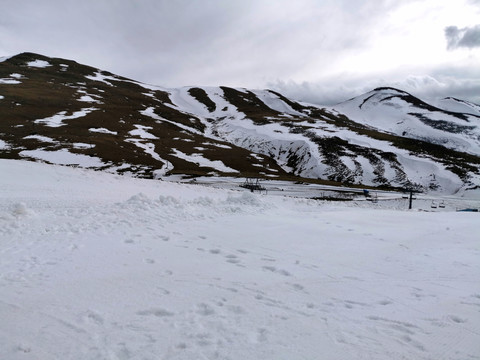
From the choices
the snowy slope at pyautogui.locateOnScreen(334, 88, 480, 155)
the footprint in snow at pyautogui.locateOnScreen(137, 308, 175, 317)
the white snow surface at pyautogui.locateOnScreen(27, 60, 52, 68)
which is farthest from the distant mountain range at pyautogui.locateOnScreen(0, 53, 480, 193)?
the footprint in snow at pyautogui.locateOnScreen(137, 308, 175, 317)

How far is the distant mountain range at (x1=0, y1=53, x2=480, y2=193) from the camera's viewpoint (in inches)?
2103

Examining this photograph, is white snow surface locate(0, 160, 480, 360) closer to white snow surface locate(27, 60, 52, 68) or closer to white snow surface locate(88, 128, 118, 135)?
white snow surface locate(88, 128, 118, 135)

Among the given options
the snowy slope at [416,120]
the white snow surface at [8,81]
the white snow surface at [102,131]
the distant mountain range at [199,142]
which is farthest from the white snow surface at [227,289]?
the snowy slope at [416,120]

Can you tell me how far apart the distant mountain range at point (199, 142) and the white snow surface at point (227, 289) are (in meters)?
38.7

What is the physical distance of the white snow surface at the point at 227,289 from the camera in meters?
4.09

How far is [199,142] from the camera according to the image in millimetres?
74750

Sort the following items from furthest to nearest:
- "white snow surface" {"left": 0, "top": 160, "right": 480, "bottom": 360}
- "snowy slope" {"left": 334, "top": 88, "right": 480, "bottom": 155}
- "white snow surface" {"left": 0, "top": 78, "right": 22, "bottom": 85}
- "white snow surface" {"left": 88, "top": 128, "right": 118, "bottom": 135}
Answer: "snowy slope" {"left": 334, "top": 88, "right": 480, "bottom": 155} < "white snow surface" {"left": 0, "top": 78, "right": 22, "bottom": 85} < "white snow surface" {"left": 88, "top": 128, "right": 118, "bottom": 135} < "white snow surface" {"left": 0, "top": 160, "right": 480, "bottom": 360}

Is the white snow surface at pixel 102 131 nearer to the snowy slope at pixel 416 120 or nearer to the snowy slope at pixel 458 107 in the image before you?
the snowy slope at pixel 416 120

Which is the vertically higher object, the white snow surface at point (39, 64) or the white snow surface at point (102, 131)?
the white snow surface at point (39, 64)

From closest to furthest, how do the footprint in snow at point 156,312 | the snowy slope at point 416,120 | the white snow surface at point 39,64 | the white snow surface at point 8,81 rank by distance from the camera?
the footprint in snow at point 156,312, the white snow surface at point 8,81, the snowy slope at point 416,120, the white snow surface at point 39,64

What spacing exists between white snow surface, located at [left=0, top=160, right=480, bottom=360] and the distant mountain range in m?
38.7

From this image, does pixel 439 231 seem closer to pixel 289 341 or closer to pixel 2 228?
pixel 289 341

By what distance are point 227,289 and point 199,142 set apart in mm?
70641

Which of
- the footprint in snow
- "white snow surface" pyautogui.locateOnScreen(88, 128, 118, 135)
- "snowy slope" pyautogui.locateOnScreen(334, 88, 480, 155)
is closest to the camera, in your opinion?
the footprint in snow
